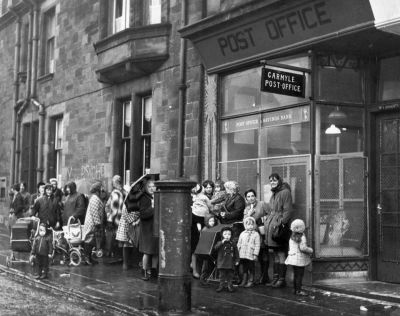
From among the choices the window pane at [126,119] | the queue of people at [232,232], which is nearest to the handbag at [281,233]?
the queue of people at [232,232]

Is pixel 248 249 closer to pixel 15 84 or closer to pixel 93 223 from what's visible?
pixel 93 223

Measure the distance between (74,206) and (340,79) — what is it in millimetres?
6379

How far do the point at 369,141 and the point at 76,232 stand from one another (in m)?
6.09

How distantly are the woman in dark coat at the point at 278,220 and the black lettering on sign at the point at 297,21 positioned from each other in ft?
8.04

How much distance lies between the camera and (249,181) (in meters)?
11.7

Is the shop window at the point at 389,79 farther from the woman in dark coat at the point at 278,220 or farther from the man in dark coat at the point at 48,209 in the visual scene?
the man in dark coat at the point at 48,209

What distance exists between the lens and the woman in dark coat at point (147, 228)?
34.4 ft

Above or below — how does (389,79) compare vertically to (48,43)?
below

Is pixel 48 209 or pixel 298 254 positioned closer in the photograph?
pixel 298 254

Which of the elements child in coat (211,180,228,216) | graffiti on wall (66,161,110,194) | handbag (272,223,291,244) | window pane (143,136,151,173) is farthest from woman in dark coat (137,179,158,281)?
graffiti on wall (66,161,110,194)

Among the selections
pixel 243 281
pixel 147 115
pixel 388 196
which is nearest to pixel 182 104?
pixel 147 115

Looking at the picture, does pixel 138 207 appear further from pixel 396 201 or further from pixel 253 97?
pixel 396 201

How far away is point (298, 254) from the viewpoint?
9.23 meters

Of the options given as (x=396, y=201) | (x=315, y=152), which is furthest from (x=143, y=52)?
(x=396, y=201)
